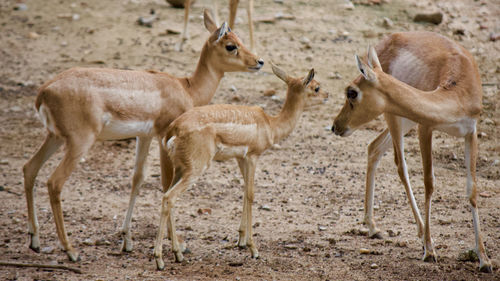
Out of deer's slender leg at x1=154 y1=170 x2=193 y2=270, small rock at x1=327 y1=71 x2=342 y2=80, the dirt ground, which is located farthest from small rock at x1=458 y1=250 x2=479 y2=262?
small rock at x1=327 y1=71 x2=342 y2=80

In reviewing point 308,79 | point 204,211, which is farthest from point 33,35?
point 308,79

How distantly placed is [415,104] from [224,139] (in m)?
1.56

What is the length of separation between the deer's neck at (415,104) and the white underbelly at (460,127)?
0.08 m

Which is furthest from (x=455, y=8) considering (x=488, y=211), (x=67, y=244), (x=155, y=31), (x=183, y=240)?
(x=67, y=244)

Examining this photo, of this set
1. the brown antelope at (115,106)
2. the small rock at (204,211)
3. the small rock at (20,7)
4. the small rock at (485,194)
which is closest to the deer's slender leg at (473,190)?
the small rock at (485,194)

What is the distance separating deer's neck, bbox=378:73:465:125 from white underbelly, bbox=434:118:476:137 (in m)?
0.08

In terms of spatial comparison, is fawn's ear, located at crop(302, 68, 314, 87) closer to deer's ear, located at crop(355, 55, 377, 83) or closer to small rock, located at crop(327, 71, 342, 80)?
deer's ear, located at crop(355, 55, 377, 83)

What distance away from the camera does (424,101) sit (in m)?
5.55

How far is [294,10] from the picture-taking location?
42.6 ft

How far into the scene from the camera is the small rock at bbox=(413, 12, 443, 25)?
12.4 meters

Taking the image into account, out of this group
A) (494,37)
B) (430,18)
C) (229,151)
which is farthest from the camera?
(430,18)

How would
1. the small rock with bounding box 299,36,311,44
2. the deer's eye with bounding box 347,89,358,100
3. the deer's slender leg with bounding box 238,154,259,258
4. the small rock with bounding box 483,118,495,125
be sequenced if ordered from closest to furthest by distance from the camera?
the deer's eye with bounding box 347,89,358,100 < the deer's slender leg with bounding box 238,154,259,258 < the small rock with bounding box 483,118,495,125 < the small rock with bounding box 299,36,311,44

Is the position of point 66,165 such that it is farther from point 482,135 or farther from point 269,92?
point 482,135

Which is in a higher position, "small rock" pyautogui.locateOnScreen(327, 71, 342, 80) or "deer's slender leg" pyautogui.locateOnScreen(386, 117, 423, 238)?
"deer's slender leg" pyautogui.locateOnScreen(386, 117, 423, 238)
